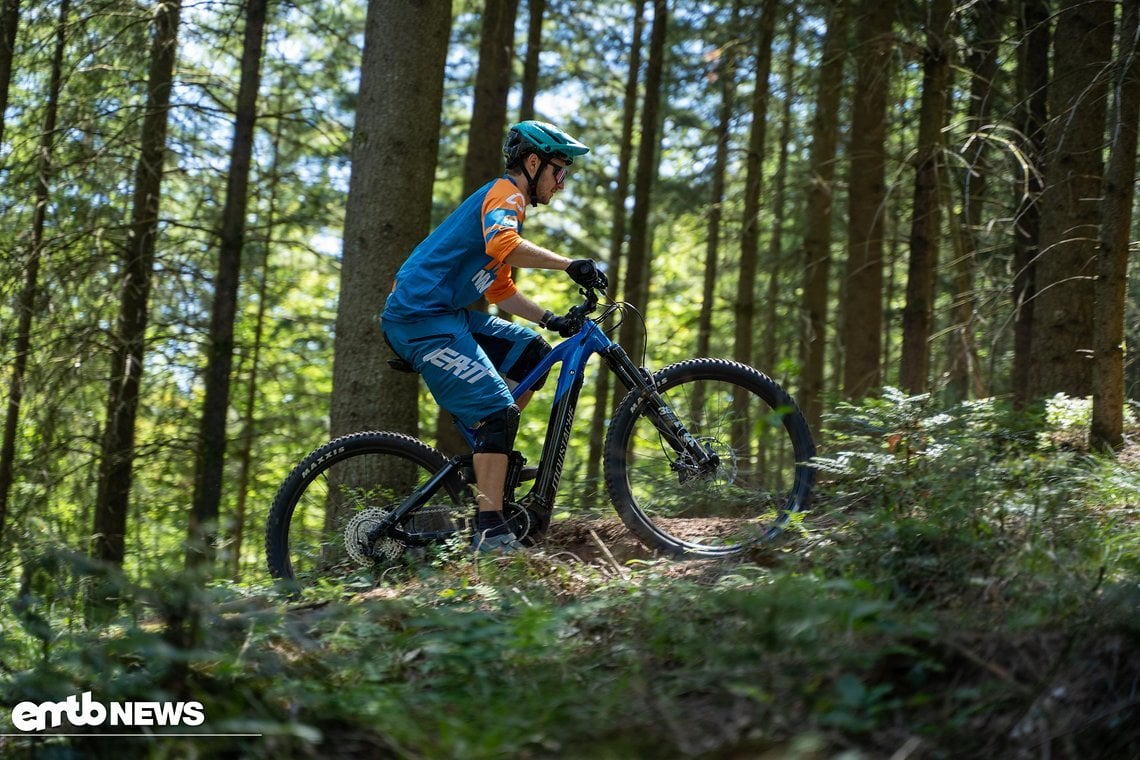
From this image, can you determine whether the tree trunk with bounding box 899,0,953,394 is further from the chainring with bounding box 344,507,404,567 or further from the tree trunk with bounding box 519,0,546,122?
the tree trunk with bounding box 519,0,546,122

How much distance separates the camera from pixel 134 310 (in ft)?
32.5

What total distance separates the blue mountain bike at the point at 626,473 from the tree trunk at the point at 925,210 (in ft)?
8.68

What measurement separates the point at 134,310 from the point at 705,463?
7.15 m

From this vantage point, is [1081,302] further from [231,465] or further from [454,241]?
[231,465]

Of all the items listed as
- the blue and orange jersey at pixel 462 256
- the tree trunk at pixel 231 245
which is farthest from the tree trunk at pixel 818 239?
the blue and orange jersey at pixel 462 256

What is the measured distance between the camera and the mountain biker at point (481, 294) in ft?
16.2

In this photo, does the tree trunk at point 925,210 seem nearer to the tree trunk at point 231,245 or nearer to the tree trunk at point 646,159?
the tree trunk at point 646,159

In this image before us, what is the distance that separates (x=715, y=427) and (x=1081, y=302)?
342 cm

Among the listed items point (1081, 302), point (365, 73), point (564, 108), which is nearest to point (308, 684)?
point (365, 73)

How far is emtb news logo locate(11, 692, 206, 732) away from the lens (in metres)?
2.83

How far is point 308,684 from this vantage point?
312cm

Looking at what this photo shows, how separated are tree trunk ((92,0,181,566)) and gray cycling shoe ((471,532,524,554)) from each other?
5194 millimetres

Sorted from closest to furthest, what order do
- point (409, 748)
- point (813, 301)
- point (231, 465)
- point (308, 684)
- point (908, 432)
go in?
point (409, 748)
point (308, 684)
point (908, 432)
point (813, 301)
point (231, 465)

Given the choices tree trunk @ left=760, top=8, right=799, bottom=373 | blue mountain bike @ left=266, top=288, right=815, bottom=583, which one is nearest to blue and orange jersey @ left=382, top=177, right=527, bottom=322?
blue mountain bike @ left=266, top=288, right=815, bottom=583
